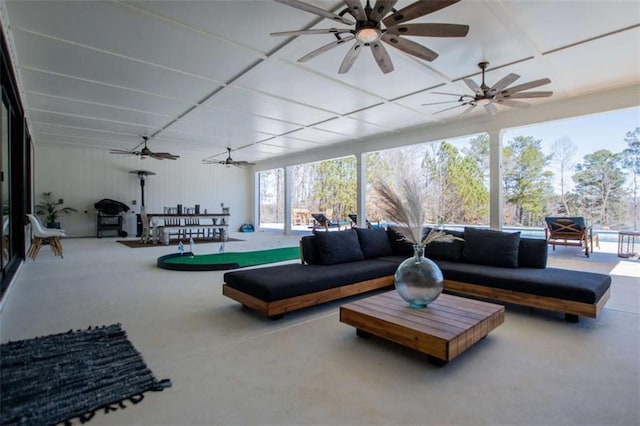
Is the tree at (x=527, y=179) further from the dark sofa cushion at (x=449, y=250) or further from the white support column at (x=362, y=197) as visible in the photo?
the dark sofa cushion at (x=449, y=250)

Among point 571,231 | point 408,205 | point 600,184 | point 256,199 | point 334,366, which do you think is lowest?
point 334,366

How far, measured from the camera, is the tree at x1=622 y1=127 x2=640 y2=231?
8547mm

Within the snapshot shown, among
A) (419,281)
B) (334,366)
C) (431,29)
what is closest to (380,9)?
(431,29)

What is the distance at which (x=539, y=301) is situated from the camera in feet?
10.2

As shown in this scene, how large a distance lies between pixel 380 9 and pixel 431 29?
46 centimetres

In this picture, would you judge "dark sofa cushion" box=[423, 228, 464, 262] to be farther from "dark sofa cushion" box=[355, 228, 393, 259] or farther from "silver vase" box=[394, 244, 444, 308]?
"silver vase" box=[394, 244, 444, 308]

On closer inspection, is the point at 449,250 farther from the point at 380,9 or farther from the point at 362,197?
the point at 362,197

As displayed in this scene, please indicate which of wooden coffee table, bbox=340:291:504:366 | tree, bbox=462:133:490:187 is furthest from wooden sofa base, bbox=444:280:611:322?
tree, bbox=462:133:490:187

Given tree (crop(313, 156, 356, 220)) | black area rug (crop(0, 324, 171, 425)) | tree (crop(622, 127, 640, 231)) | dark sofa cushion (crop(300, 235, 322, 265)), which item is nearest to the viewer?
black area rug (crop(0, 324, 171, 425))

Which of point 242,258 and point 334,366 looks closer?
point 334,366

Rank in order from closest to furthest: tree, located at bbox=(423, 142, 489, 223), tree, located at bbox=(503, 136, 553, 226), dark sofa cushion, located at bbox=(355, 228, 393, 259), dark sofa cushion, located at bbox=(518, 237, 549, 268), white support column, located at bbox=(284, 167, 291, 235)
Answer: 1. dark sofa cushion, located at bbox=(518, 237, 549, 268)
2. dark sofa cushion, located at bbox=(355, 228, 393, 259)
3. tree, located at bbox=(423, 142, 489, 223)
4. tree, located at bbox=(503, 136, 553, 226)
5. white support column, located at bbox=(284, 167, 291, 235)

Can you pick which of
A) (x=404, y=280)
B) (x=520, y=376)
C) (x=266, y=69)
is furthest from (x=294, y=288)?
(x=266, y=69)

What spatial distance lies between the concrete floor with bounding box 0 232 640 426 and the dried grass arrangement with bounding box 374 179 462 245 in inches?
35.8

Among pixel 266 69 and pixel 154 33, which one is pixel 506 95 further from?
pixel 154 33
